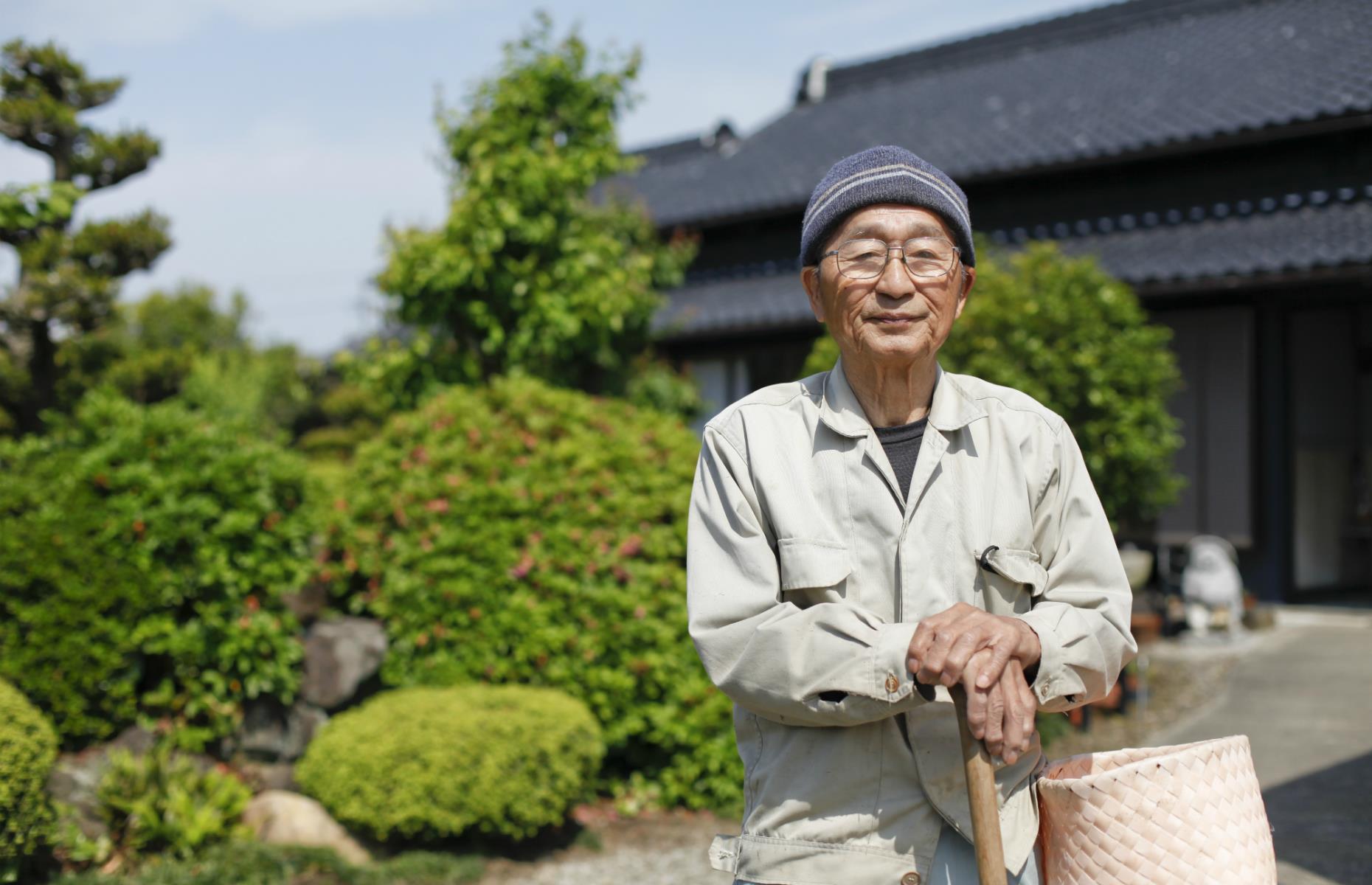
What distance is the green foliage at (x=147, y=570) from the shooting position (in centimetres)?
494

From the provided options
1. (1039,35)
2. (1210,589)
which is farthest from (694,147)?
(1210,589)

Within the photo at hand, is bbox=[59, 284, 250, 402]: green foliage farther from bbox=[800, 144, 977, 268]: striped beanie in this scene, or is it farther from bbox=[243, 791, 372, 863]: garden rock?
bbox=[800, 144, 977, 268]: striped beanie

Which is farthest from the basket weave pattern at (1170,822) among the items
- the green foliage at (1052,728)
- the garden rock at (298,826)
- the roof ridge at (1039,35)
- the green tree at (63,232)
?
the roof ridge at (1039,35)

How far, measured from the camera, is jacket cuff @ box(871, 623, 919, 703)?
1.70 meters

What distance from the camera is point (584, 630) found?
18.3 feet

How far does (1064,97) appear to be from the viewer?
12984 mm

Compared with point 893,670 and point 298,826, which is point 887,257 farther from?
point 298,826

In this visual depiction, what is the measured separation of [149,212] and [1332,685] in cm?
822

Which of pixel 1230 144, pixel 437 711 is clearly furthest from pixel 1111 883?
pixel 1230 144

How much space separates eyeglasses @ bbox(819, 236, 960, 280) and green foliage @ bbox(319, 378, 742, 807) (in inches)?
148

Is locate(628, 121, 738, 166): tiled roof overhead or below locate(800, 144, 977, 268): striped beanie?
overhead

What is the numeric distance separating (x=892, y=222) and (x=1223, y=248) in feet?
31.1

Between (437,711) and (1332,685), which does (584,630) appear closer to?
(437,711)

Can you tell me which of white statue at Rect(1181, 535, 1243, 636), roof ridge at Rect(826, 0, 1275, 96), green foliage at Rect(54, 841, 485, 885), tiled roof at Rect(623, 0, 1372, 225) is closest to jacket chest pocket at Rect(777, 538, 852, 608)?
green foliage at Rect(54, 841, 485, 885)
